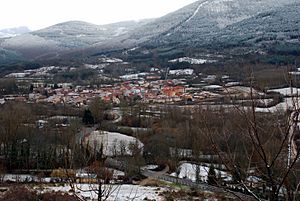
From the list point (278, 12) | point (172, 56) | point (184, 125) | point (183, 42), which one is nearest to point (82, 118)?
point (184, 125)

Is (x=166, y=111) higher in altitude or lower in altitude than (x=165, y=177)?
higher

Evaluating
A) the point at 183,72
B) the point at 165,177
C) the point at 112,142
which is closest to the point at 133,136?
the point at 112,142

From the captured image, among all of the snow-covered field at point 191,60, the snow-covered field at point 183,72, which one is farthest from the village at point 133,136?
the snow-covered field at point 191,60

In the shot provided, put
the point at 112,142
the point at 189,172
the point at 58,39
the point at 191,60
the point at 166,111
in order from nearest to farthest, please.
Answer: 1. the point at 189,172
2. the point at 112,142
3. the point at 166,111
4. the point at 191,60
5. the point at 58,39

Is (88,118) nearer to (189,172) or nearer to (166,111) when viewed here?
(166,111)

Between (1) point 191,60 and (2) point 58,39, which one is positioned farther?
(2) point 58,39

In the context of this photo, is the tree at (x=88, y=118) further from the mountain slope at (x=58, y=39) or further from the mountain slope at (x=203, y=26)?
the mountain slope at (x=58, y=39)

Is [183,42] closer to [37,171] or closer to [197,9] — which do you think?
[197,9]

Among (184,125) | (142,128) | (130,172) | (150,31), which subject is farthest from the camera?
(150,31)
